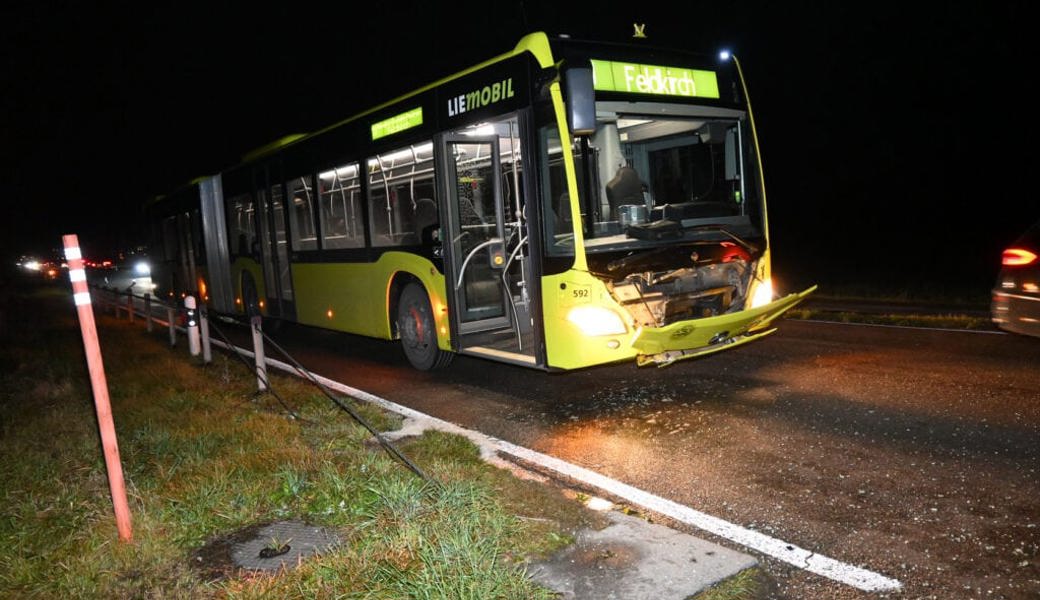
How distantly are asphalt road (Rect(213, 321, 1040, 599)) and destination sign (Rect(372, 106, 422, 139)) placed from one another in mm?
3036

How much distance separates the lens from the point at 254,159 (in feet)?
42.1

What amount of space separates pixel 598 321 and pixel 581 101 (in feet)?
6.08

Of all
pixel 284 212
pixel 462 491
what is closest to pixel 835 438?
pixel 462 491

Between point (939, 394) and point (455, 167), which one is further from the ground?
point (455, 167)

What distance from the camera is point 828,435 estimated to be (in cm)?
581

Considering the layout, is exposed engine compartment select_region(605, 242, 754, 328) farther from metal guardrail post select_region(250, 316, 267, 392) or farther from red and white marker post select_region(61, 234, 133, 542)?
metal guardrail post select_region(250, 316, 267, 392)

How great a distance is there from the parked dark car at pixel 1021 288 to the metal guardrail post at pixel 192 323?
998 centimetres

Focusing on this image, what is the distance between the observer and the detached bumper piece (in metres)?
6.27

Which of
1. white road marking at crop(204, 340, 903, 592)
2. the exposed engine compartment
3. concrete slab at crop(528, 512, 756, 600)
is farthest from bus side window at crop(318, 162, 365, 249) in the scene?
concrete slab at crop(528, 512, 756, 600)

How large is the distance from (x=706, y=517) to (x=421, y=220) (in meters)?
5.31

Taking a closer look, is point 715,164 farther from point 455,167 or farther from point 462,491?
point 462,491

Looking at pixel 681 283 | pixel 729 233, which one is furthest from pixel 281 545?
pixel 729 233

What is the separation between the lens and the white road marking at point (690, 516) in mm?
3641

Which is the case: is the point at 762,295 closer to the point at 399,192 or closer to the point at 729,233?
the point at 729,233
